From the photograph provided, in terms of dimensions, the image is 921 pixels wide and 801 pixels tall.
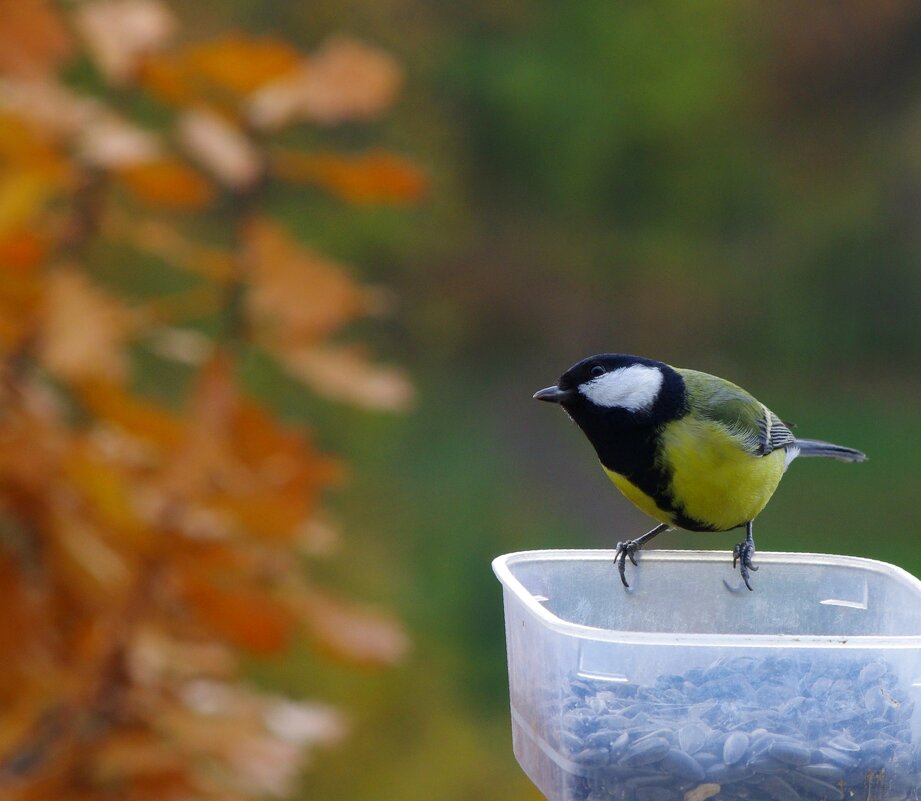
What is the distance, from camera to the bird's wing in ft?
3.31

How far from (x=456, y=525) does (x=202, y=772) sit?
1.73m

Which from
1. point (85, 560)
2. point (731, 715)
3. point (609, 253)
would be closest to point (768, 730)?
point (731, 715)

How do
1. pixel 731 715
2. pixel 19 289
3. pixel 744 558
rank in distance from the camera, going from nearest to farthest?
1. pixel 731 715
2. pixel 744 558
3. pixel 19 289

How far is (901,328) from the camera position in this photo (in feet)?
8.54

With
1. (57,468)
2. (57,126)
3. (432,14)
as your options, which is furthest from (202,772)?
(432,14)

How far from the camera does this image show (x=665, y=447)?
3.13 ft

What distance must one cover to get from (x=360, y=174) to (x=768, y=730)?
1.84 feet

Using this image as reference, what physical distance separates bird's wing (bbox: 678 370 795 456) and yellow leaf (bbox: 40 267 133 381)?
46 centimetres

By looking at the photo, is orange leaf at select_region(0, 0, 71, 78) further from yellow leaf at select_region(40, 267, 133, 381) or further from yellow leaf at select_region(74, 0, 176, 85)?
yellow leaf at select_region(40, 267, 133, 381)

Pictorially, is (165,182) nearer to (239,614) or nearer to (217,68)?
(217,68)

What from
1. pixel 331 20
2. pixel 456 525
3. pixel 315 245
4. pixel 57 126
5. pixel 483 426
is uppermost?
pixel 331 20

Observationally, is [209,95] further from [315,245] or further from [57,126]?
[315,245]

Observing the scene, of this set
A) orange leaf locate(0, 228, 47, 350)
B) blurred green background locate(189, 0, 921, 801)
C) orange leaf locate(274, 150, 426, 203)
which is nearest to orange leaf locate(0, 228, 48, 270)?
orange leaf locate(0, 228, 47, 350)

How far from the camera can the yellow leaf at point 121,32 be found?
1.02 m
